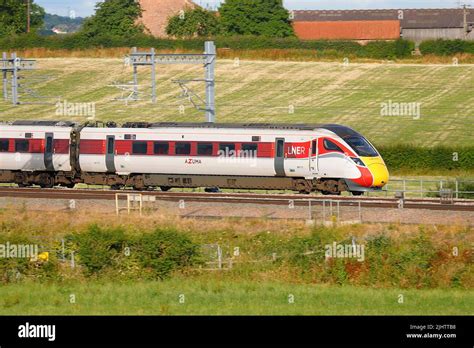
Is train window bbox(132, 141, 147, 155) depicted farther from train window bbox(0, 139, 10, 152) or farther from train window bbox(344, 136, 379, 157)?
train window bbox(344, 136, 379, 157)

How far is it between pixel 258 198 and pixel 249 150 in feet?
11.1

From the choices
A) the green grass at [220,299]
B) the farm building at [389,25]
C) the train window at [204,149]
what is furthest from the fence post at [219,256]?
the farm building at [389,25]

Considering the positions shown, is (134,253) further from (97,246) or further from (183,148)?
(183,148)

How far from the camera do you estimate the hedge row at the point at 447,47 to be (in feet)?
330

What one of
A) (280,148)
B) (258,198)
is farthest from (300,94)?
(258,198)

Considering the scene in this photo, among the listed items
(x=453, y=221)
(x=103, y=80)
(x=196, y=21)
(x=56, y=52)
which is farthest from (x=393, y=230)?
(x=196, y=21)

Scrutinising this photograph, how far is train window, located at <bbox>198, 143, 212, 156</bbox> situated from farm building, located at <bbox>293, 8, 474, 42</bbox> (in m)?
90.2

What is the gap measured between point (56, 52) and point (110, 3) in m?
24.1

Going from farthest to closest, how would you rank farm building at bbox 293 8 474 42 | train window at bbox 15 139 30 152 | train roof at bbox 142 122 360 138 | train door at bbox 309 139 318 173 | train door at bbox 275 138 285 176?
farm building at bbox 293 8 474 42
train window at bbox 15 139 30 152
train door at bbox 275 138 285 176
train roof at bbox 142 122 360 138
train door at bbox 309 139 318 173

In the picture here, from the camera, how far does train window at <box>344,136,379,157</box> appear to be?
4638 cm

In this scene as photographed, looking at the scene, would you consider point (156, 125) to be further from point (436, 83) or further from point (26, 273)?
point (436, 83)

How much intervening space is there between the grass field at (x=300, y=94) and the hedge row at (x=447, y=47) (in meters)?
3.00

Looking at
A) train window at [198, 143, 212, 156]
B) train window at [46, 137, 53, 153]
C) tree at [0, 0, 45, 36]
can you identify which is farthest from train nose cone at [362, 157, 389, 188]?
tree at [0, 0, 45, 36]

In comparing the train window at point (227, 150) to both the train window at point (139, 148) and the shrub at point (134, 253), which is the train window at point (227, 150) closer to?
the train window at point (139, 148)
